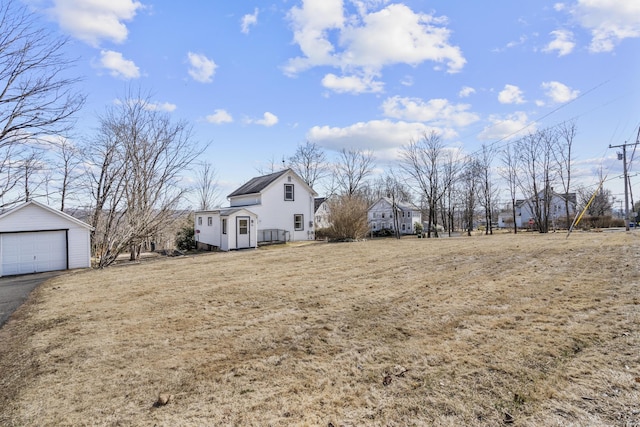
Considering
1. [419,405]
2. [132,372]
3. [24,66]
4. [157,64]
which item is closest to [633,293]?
[419,405]

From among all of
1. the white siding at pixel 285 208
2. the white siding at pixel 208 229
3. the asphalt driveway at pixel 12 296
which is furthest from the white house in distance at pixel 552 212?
the asphalt driveway at pixel 12 296

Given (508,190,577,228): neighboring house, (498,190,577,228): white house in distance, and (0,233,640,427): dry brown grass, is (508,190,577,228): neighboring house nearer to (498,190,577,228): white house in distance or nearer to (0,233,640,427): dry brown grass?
(498,190,577,228): white house in distance

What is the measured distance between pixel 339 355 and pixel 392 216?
4706 centimetres

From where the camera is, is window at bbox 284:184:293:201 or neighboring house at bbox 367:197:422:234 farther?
neighboring house at bbox 367:197:422:234

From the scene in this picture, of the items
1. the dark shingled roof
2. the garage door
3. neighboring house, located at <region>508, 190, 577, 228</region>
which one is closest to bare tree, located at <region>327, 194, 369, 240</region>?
the dark shingled roof

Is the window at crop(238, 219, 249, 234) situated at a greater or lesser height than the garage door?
greater

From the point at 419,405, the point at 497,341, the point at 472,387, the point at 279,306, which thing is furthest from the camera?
the point at 279,306

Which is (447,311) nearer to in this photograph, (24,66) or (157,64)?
(24,66)

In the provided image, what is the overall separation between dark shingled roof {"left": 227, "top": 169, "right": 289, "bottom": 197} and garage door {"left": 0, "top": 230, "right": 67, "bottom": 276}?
12.5 metres

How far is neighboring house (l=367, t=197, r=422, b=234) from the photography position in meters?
49.2

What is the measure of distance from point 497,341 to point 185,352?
157 inches

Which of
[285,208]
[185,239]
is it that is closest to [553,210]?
[285,208]

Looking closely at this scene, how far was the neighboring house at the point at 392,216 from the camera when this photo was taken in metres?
49.2

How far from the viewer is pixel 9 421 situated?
2.91 meters
